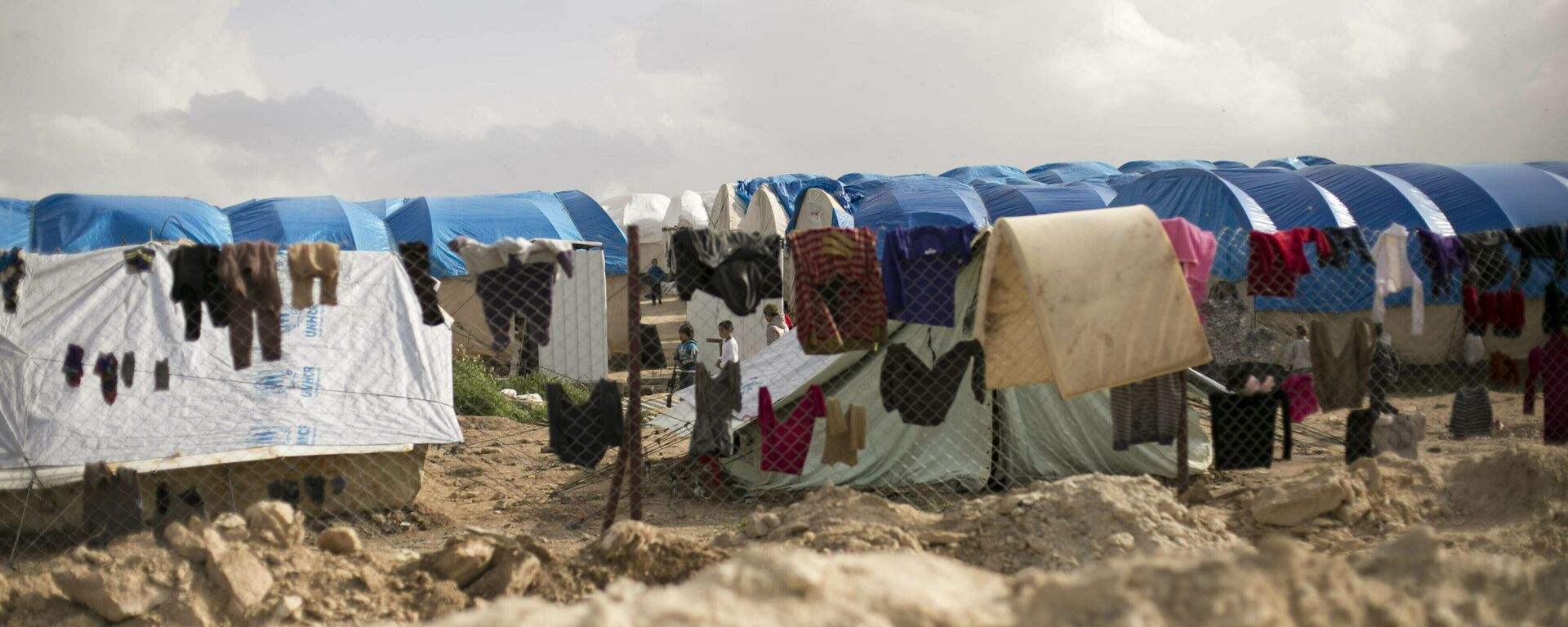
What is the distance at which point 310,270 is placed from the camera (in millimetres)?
5715

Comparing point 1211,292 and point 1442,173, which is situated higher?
point 1442,173

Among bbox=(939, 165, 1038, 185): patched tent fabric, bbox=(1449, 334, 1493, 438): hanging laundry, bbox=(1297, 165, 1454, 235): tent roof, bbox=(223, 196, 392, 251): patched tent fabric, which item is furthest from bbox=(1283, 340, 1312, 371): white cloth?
bbox=(939, 165, 1038, 185): patched tent fabric

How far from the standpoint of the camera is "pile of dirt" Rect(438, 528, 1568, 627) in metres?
3.06

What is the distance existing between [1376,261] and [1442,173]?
42.3ft

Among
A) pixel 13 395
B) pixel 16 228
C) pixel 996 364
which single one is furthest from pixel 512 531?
pixel 16 228

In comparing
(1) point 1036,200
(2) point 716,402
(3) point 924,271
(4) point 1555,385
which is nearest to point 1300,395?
(4) point 1555,385

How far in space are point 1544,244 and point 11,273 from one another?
32.7 ft

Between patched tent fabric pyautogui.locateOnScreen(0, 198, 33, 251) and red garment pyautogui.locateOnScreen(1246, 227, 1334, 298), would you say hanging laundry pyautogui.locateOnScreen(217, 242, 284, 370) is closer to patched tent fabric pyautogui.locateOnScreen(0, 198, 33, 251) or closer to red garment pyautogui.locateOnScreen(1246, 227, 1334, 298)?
red garment pyautogui.locateOnScreen(1246, 227, 1334, 298)

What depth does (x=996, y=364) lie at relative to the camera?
6.04m

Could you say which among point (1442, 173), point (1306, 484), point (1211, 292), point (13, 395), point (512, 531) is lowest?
point (512, 531)

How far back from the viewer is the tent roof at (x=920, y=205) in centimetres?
2023

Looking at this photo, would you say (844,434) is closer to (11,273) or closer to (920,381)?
(920,381)

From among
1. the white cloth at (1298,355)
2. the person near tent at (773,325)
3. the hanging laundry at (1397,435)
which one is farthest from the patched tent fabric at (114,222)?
the hanging laundry at (1397,435)

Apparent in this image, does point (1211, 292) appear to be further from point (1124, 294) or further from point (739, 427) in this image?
point (739, 427)
